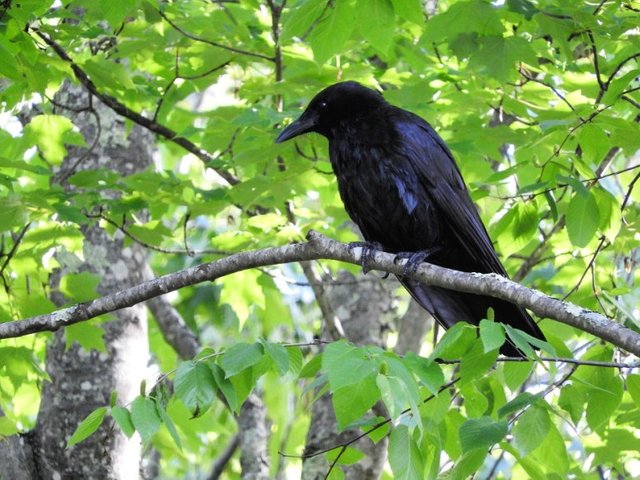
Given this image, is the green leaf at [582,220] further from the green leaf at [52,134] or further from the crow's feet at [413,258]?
the green leaf at [52,134]

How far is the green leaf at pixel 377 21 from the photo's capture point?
12.0 feet

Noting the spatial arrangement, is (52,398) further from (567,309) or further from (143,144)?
(567,309)

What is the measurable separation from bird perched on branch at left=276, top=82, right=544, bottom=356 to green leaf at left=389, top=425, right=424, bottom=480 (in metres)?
1.75

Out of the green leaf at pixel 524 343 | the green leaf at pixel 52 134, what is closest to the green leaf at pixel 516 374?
the green leaf at pixel 524 343

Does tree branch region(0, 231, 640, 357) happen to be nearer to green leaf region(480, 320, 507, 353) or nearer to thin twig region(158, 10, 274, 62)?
green leaf region(480, 320, 507, 353)

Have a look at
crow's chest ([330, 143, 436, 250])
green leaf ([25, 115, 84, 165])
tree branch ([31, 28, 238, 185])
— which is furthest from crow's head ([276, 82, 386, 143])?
green leaf ([25, 115, 84, 165])

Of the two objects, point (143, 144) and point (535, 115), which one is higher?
point (143, 144)

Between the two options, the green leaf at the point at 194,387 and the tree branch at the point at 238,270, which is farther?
the tree branch at the point at 238,270

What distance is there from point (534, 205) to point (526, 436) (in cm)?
143

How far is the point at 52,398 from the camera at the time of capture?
5129mm

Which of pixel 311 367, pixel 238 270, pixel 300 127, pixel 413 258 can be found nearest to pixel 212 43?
pixel 300 127

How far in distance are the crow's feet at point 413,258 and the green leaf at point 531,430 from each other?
81cm

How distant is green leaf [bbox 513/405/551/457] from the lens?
3000 mm

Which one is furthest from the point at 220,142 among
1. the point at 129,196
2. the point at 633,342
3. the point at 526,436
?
the point at 633,342
